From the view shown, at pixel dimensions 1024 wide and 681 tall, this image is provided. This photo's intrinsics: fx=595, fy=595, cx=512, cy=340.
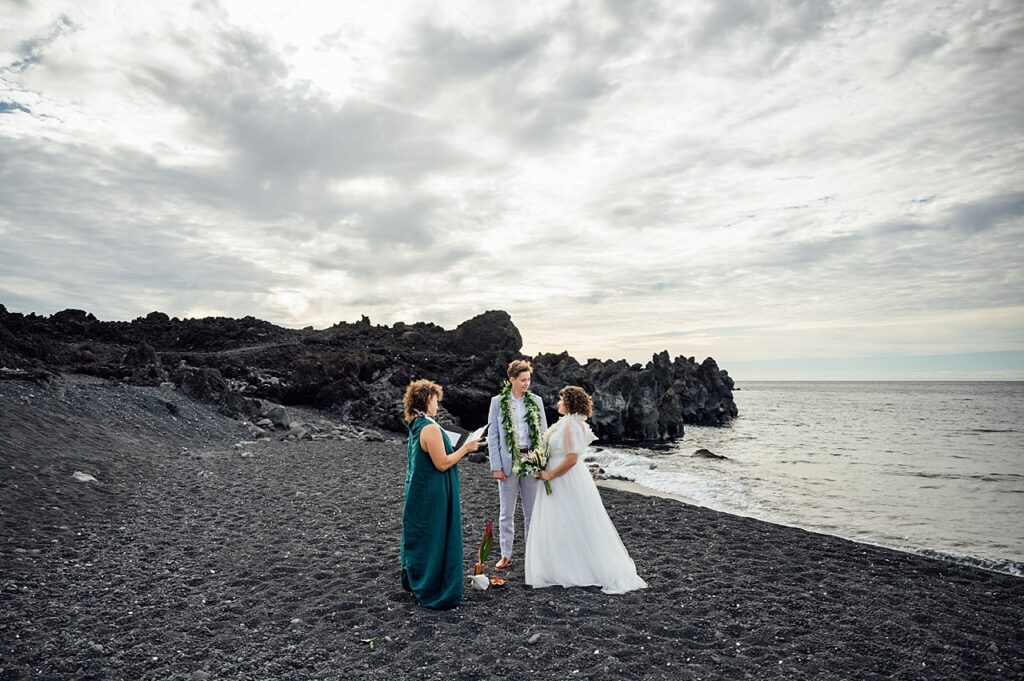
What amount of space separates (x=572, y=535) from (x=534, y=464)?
0.96 meters

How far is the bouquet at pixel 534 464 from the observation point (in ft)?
23.7

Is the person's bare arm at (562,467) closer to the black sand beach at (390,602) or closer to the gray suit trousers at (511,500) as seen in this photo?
the gray suit trousers at (511,500)

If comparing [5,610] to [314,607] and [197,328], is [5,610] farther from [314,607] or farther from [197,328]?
[197,328]

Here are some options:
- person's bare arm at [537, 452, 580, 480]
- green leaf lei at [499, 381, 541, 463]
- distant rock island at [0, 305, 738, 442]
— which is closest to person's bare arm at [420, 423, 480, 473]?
green leaf lei at [499, 381, 541, 463]

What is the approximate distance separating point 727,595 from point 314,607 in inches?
187

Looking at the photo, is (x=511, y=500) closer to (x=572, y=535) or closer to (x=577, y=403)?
(x=572, y=535)

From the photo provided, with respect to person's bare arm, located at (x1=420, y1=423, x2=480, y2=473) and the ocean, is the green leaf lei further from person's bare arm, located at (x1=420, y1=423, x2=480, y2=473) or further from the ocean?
the ocean

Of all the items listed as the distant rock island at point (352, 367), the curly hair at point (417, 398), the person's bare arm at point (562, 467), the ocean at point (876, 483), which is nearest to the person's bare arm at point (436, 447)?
the curly hair at point (417, 398)

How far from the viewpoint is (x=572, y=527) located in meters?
7.17

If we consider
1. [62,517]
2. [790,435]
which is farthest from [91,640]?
[790,435]

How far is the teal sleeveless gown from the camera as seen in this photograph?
252 inches

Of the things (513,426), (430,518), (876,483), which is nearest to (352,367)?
(876,483)

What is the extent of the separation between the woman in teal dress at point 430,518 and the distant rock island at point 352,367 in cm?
1992

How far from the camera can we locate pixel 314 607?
6422 millimetres
